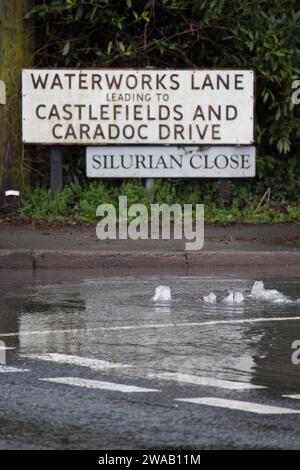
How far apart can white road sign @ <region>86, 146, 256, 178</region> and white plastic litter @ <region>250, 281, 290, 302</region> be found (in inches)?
231

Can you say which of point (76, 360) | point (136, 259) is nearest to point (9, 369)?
point (76, 360)

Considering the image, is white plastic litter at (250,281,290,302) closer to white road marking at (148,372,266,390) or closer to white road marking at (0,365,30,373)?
white road marking at (148,372,266,390)

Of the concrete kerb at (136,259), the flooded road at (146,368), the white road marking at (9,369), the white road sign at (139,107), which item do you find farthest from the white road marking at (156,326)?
the white road sign at (139,107)

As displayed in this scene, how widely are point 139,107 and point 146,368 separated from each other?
A: 943 centimetres

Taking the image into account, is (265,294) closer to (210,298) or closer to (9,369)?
(210,298)

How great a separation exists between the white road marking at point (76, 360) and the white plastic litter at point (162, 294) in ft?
9.27

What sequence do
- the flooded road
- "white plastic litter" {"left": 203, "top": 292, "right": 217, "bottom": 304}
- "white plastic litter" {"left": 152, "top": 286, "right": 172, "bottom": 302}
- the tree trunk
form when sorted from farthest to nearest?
the tree trunk, "white plastic litter" {"left": 152, "top": 286, "right": 172, "bottom": 302}, "white plastic litter" {"left": 203, "top": 292, "right": 217, "bottom": 304}, the flooded road

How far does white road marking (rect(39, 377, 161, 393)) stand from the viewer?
23.8ft

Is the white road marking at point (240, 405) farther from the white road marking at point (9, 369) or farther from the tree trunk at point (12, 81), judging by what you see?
the tree trunk at point (12, 81)

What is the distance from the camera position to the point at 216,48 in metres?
17.9

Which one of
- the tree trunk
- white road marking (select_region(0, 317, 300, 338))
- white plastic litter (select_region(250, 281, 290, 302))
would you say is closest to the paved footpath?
white plastic litter (select_region(250, 281, 290, 302))

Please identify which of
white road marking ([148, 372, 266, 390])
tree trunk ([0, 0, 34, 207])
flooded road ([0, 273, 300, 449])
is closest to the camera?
flooded road ([0, 273, 300, 449])

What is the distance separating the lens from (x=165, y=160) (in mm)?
17203
